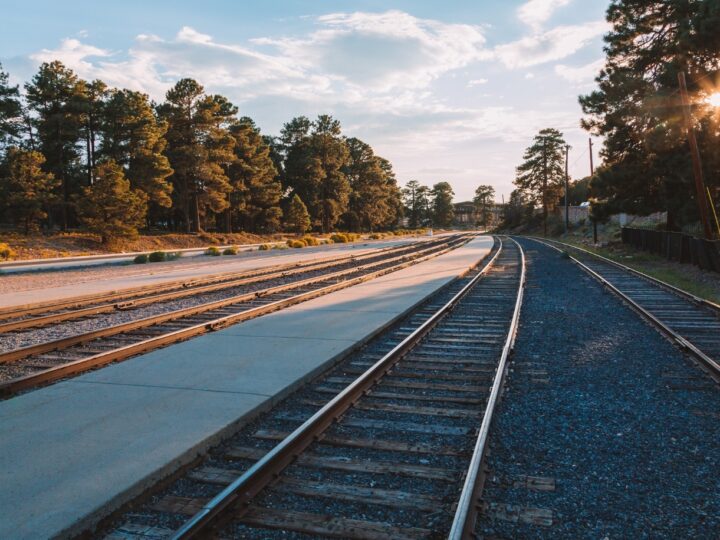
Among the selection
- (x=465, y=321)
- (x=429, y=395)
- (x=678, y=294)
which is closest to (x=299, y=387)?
(x=429, y=395)

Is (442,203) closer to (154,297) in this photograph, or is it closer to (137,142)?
(137,142)

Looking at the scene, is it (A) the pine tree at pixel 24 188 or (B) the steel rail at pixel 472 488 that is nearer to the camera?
(B) the steel rail at pixel 472 488

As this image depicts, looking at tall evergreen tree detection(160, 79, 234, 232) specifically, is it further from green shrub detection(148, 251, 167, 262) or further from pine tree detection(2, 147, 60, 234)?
green shrub detection(148, 251, 167, 262)

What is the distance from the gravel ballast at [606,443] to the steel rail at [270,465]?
1568mm

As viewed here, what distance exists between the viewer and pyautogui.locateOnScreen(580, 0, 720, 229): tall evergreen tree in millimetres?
23250

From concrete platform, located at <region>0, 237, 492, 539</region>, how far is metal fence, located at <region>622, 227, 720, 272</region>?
14.7 m

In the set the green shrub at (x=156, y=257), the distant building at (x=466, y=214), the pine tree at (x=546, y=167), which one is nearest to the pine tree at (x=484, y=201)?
the distant building at (x=466, y=214)

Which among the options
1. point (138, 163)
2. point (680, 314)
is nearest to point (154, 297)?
point (680, 314)

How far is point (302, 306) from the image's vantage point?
12.3 metres

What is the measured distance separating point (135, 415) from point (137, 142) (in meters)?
49.4

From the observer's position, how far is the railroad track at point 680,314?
8.09 m

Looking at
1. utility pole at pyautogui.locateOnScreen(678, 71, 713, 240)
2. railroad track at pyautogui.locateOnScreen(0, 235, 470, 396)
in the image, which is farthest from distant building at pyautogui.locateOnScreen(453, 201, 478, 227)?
railroad track at pyautogui.locateOnScreen(0, 235, 470, 396)

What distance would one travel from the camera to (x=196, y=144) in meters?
54.2

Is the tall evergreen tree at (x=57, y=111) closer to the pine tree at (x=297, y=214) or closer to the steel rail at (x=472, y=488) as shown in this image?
the pine tree at (x=297, y=214)
